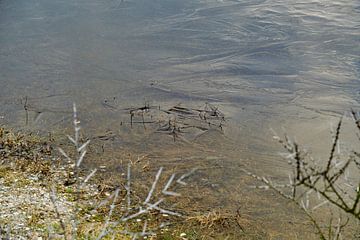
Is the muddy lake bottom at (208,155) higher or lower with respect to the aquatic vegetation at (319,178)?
lower

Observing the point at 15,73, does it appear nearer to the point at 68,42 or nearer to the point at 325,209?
the point at 68,42

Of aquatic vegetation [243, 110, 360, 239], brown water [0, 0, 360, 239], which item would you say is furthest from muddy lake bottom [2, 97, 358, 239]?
aquatic vegetation [243, 110, 360, 239]

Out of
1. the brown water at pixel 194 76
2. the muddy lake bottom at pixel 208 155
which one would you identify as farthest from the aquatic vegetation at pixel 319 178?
the brown water at pixel 194 76

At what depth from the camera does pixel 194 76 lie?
831 cm

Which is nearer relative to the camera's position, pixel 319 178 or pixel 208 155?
pixel 319 178

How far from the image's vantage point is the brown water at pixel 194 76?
21.0 ft

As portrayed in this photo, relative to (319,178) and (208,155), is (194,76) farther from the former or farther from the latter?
(319,178)

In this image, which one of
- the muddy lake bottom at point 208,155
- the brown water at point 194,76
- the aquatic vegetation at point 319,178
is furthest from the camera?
the brown water at point 194,76

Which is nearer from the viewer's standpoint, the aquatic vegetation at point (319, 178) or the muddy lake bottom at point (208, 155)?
the aquatic vegetation at point (319, 178)

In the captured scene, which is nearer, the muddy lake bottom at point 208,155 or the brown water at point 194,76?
the muddy lake bottom at point 208,155

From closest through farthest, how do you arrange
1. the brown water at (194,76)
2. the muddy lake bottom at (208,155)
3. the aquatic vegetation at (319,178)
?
the aquatic vegetation at (319,178)
the muddy lake bottom at (208,155)
the brown water at (194,76)

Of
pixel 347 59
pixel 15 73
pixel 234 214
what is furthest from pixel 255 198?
pixel 15 73

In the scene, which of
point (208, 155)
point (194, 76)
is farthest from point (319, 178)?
point (194, 76)

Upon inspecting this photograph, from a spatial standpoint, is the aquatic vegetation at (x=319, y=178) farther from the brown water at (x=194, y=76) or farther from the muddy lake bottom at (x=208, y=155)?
the brown water at (x=194, y=76)
